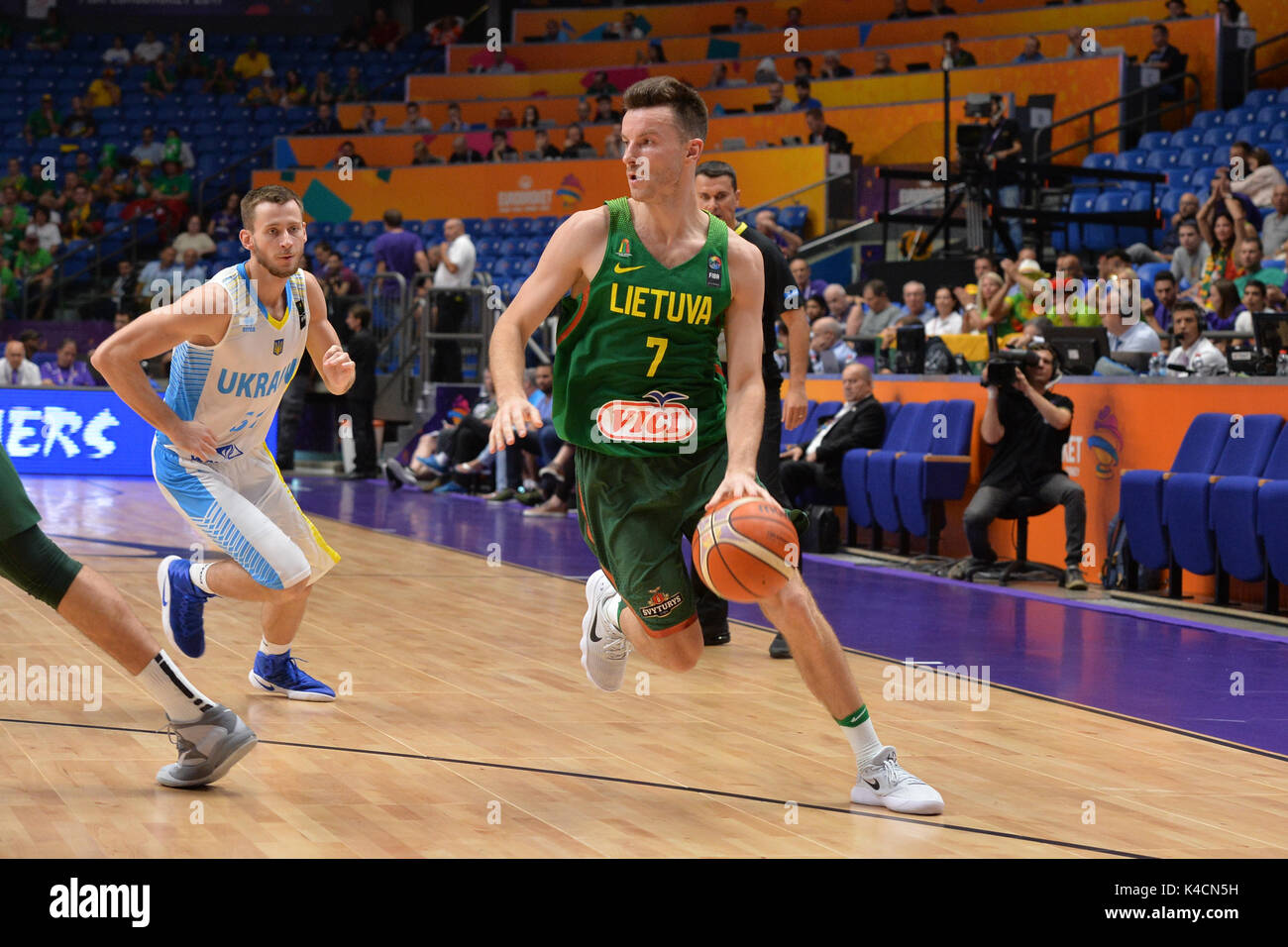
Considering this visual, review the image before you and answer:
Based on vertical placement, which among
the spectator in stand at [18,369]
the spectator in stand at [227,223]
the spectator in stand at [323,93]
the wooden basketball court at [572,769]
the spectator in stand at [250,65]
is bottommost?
the wooden basketball court at [572,769]

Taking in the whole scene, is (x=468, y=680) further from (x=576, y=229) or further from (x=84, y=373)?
→ (x=84, y=373)

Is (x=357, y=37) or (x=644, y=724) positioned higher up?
(x=357, y=37)

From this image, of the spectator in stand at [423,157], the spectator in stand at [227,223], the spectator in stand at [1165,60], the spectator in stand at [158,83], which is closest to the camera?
the spectator in stand at [1165,60]

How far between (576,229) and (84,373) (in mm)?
15158

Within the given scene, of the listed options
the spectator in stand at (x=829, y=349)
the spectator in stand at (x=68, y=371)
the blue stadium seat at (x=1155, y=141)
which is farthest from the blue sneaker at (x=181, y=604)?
the blue stadium seat at (x=1155, y=141)

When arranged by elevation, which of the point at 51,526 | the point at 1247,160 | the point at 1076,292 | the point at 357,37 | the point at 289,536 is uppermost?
the point at 357,37

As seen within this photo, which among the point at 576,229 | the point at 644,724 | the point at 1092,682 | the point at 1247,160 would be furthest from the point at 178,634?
the point at 1247,160

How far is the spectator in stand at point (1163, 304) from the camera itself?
1102cm

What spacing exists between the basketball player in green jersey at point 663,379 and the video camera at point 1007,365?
517 centimetres

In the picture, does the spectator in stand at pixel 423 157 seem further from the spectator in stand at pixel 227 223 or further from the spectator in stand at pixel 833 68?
the spectator in stand at pixel 833 68

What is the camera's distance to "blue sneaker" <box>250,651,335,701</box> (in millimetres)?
5629

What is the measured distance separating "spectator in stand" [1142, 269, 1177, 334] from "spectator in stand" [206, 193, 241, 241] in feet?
51.4

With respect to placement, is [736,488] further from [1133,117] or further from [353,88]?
[353,88]
